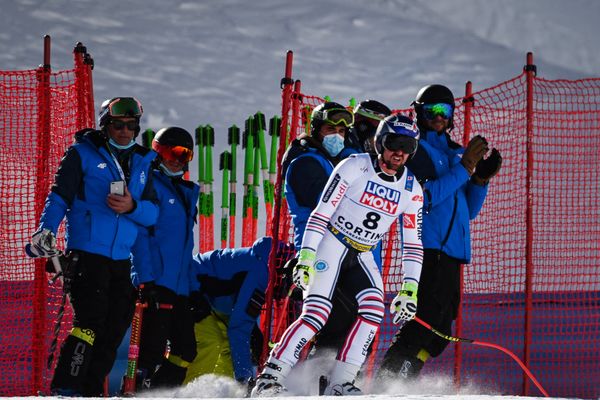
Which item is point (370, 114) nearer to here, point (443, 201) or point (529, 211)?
point (443, 201)

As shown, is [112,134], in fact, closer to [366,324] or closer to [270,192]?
[366,324]

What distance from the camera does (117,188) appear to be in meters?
5.52

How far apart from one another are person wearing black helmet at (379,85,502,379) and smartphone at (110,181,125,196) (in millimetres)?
2015

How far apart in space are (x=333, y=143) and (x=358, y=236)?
2.98 ft

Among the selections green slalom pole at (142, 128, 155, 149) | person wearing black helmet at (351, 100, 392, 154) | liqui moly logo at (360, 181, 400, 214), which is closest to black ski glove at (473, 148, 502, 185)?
person wearing black helmet at (351, 100, 392, 154)

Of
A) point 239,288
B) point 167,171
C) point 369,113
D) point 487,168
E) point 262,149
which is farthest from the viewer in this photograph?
point 262,149

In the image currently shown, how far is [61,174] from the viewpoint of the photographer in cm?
543

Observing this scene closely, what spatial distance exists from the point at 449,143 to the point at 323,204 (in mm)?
1513

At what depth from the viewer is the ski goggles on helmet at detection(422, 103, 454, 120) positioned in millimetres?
6410

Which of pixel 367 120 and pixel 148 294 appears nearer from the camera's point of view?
pixel 148 294

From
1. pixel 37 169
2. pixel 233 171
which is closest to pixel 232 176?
pixel 233 171

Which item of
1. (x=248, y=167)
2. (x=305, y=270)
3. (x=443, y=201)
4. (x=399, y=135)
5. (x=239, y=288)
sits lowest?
(x=239, y=288)

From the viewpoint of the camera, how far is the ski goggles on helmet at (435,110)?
6410mm

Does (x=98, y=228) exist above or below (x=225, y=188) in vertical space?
below
